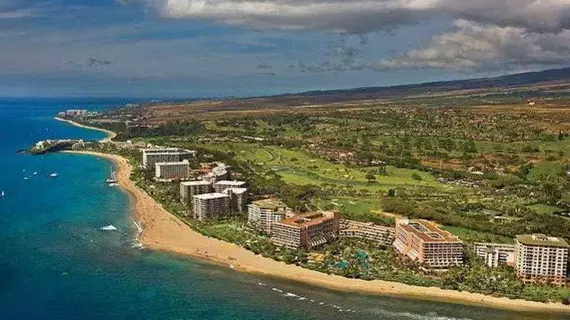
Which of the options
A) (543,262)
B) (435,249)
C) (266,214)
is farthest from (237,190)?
(543,262)

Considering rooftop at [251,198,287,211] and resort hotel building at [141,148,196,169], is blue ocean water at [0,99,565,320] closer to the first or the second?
rooftop at [251,198,287,211]

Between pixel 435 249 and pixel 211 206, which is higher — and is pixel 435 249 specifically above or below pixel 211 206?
above

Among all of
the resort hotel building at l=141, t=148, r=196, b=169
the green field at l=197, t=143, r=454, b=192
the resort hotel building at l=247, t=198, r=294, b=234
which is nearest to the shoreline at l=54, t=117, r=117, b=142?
the green field at l=197, t=143, r=454, b=192

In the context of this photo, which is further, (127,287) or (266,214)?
(266,214)

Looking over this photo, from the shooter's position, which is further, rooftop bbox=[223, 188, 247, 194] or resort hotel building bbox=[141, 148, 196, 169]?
resort hotel building bbox=[141, 148, 196, 169]

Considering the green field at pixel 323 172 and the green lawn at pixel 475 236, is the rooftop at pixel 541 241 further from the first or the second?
the green field at pixel 323 172

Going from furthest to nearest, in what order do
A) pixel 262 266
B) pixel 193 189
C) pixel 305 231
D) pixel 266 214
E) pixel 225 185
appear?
pixel 193 189, pixel 225 185, pixel 266 214, pixel 305 231, pixel 262 266

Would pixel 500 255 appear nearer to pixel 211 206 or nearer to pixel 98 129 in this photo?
pixel 211 206

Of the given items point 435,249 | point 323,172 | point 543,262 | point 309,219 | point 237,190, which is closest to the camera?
point 543,262
